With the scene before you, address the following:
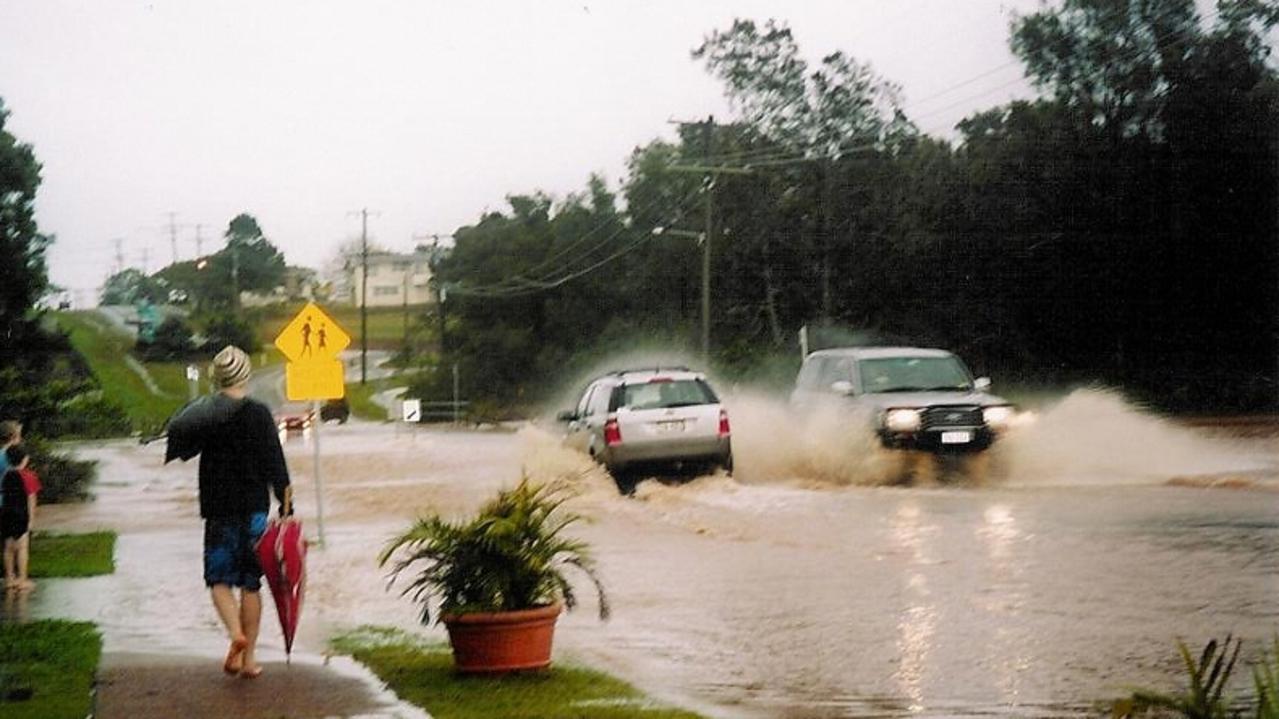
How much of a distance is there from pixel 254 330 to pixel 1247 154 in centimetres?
4214

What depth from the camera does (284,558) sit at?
30.6 ft

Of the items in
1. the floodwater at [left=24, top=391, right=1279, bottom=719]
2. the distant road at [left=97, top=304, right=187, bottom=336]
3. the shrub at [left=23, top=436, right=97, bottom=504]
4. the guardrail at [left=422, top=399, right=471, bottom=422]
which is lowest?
the floodwater at [left=24, top=391, right=1279, bottom=719]

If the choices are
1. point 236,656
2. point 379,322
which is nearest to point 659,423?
point 236,656

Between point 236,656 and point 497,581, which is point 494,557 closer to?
point 497,581

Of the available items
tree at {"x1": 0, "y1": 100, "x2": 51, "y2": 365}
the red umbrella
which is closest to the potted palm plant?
the red umbrella

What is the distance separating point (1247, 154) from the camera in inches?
1797

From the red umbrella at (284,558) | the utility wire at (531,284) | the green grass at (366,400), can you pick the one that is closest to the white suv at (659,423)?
the red umbrella at (284,558)

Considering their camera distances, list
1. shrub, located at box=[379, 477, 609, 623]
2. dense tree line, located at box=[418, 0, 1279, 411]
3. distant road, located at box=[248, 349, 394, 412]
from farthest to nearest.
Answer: distant road, located at box=[248, 349, 394, 412], dense tree line, located at box=[418, 0, 1279, 411], shrub, located at box=[379, 477, 609, 623]

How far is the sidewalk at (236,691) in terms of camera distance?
8547 millimetres

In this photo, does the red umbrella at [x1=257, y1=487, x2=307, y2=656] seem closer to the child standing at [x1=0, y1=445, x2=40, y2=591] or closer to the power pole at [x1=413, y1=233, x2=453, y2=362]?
the child standing at [x1=0, y1=445, x2=40, y2=591]

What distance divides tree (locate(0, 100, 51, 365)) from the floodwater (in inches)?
111

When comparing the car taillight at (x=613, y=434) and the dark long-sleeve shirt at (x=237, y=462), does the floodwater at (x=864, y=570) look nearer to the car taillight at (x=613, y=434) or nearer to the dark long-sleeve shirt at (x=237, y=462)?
the car taillight at (x=613, y=434)

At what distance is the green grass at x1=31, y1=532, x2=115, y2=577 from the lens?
1698 centimetres

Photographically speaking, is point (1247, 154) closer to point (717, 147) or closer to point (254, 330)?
point (717, 147)
